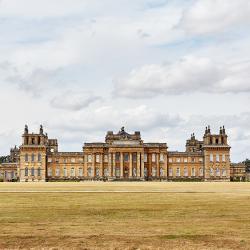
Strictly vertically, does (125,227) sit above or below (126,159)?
below

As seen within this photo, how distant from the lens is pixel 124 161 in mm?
160375

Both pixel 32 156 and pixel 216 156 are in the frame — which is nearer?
pixel 32 156

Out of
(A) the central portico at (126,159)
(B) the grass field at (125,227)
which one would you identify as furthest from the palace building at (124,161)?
(B) the grass field at (125,227)

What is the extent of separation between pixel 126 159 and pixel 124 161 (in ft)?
2.41

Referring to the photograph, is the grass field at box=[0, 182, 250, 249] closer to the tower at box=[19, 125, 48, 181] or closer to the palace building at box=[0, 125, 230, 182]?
the palace building at box=[0, 125, 230, 182]

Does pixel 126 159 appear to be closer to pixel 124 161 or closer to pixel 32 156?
pixel 124 161

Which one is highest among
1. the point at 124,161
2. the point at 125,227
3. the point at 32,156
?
the point at 32,156

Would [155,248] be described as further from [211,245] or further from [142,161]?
[142,161]

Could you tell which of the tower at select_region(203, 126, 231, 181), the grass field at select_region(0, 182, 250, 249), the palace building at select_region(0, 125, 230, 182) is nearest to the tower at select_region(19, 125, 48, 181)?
the palace building at select_region(0, 125, 230, 182)

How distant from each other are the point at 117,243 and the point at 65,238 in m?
1.74

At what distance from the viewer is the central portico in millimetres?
159375

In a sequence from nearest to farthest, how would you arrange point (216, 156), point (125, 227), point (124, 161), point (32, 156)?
point (125, 227)
point (124, 161)
point (32, 156)
point (216, 156)

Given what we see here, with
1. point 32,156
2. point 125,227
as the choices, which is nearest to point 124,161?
point 32,156

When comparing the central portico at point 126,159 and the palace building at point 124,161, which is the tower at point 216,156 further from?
the central portico at point 126,159
